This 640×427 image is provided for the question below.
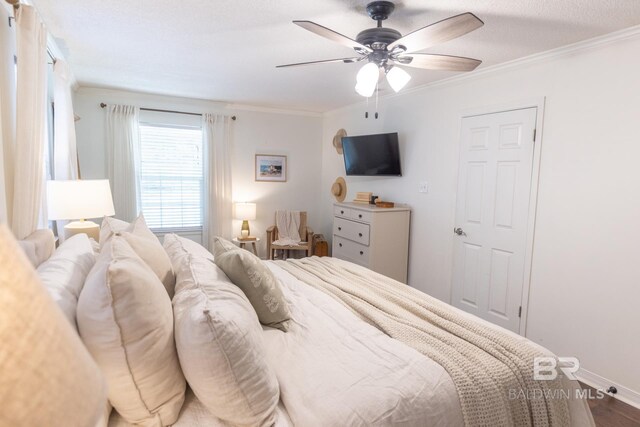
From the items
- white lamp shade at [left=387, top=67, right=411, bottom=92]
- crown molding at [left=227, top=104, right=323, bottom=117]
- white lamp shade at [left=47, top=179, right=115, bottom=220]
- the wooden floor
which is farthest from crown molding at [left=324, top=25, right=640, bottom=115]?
white lamp shade at [left=47, top=179, right=115, bottom=220]

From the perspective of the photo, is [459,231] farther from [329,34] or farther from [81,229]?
[81,229]

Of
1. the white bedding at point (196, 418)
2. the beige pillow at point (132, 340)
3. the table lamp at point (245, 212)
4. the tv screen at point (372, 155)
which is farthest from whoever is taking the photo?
the table lamp at point (245, 212)

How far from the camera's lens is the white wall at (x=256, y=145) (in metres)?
4.31

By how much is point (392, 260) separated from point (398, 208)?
0.58m

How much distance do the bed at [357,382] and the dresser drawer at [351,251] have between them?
215 cm

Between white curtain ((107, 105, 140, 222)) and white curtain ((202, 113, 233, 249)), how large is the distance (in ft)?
2.81

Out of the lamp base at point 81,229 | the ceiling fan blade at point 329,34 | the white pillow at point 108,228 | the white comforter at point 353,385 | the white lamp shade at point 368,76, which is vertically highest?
the ceiling fan blade at point 329,34

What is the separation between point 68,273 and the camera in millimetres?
1215

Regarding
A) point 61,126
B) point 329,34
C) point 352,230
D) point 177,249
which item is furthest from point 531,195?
point 61,126

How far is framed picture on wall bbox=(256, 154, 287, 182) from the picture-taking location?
5.28m

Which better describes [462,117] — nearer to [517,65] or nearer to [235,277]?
[517,65]

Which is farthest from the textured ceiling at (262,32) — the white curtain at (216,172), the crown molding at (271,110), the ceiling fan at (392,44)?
the crown molding at (271,110)

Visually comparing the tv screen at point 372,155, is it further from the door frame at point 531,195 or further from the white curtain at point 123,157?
the white curtain at point 123,157

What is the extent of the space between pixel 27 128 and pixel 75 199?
823mm
